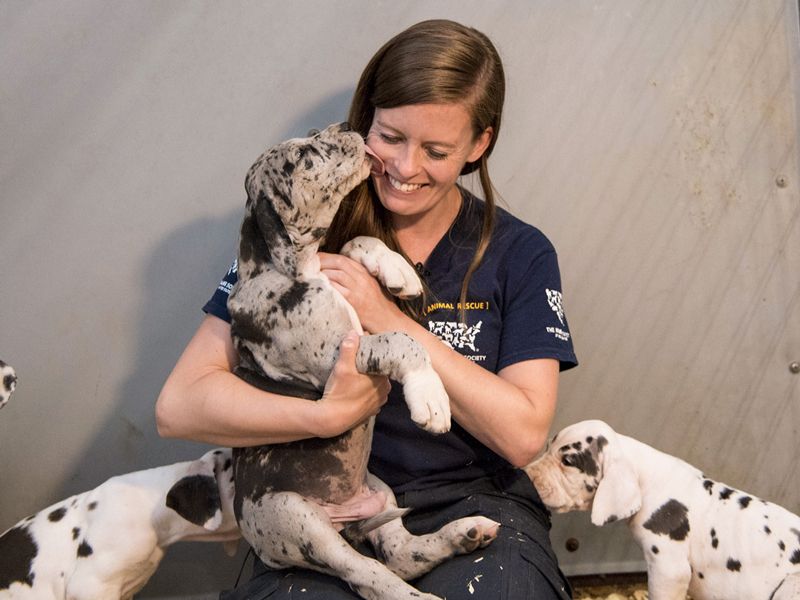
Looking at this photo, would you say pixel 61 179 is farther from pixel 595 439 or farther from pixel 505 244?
pixel 595 439

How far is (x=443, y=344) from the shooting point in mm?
2875

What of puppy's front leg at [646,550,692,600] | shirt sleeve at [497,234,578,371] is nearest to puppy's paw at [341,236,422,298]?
shirt sleeve at [497,234,578,371]

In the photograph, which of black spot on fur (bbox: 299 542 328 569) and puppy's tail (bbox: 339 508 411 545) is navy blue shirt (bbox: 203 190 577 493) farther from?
black spot on fur (bbox: 299 542 328 569)

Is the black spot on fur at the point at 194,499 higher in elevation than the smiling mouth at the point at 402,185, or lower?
lower

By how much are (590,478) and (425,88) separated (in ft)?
5.11

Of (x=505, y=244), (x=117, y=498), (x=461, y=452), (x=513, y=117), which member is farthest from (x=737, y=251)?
(x=117, y=498)

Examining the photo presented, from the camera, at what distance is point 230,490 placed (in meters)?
3.28

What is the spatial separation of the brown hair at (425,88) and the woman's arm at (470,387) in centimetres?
24

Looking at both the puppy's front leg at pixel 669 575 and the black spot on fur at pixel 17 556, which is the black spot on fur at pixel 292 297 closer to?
the black spot on fur at pixel 17 556

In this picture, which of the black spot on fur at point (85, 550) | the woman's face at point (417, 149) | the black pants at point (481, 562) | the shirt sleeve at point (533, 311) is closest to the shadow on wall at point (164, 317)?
the black spot on fur at point (85, 550)

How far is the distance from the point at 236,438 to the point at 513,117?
2.12m

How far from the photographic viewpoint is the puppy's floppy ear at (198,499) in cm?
315

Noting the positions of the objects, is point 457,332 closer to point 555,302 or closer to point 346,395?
point 555,302

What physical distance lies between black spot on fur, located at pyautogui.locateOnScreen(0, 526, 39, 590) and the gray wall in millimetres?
685
